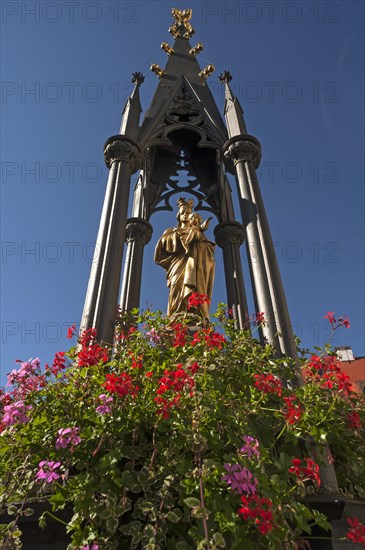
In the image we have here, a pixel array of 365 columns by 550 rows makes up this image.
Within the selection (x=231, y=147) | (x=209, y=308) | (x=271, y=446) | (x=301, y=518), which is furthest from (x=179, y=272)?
(x=301, y=518)

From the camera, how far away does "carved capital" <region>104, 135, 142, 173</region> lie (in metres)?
8.23

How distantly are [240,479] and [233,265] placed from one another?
7.49m

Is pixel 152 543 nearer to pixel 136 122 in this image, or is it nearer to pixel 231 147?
pixel 231 147

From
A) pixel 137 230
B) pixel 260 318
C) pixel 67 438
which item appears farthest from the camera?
pixel 137 230

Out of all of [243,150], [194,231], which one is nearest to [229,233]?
[194,231]

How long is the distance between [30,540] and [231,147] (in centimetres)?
745

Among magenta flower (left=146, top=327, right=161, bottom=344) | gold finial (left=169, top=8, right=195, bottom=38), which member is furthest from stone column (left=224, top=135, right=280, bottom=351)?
gold finial (left=169, top=8, right=195, bottom=38)

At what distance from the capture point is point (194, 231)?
931cm

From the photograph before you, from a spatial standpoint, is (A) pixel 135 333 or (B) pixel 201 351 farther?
(A) pixel 135 333

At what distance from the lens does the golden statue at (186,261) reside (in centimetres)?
846

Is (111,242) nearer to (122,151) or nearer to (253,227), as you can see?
(122,151)

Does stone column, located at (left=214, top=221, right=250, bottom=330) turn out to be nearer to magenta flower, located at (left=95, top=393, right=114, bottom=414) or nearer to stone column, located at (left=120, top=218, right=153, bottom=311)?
stone column, located at (left=120, top=218, right=153, bottom=311)

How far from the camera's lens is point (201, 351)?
418 centimetres

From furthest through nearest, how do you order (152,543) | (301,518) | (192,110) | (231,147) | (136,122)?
(192,110) → (136,122) → (231,147) → (301,518) → (152,543)
